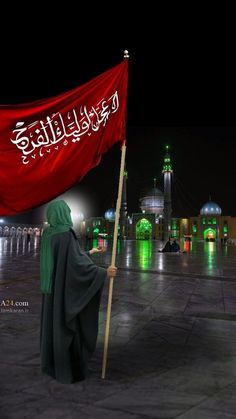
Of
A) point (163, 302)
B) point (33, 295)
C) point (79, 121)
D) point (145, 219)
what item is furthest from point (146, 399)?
point (145, 219)

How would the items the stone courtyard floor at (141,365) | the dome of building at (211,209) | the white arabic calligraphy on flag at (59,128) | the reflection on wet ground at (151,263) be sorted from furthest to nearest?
the dome of building at (211,209) < the reflection on wet ground at (151,263) < the white arabic calligraphy on flag at (59,128) < the stone courtyard floor at (141,365)

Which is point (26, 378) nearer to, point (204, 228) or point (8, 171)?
point (8, 171)

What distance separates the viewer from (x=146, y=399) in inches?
121

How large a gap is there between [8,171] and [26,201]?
13.0 inches

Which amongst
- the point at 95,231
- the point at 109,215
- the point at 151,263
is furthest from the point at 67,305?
the point at 95,231

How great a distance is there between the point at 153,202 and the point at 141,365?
99880mm

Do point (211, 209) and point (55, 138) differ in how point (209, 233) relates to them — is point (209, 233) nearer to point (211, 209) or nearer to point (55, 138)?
point (211, 209)

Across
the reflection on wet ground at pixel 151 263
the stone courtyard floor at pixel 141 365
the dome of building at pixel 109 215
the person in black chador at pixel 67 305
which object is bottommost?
the stone courtyard floor at pixel 141 365

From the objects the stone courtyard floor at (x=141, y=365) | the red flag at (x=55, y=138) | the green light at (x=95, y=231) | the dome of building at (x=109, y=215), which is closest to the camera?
the stone courtyard floor at (x=141, y=365)

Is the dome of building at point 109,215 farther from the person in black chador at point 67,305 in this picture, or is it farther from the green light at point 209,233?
the person in black chador at point 67,305

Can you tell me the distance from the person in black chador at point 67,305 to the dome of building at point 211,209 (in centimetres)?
9994

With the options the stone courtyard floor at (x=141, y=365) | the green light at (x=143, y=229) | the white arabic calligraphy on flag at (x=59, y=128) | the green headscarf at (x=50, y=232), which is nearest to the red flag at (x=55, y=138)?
the white arabic calligraphy on flag at (x=59, y=128)

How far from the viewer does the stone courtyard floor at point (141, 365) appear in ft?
9.46

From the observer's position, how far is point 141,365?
12.8 ft
